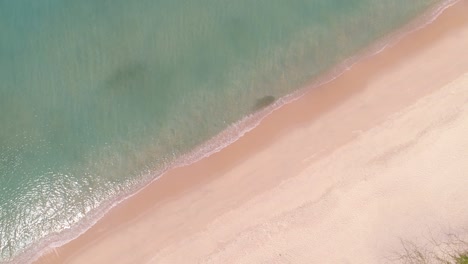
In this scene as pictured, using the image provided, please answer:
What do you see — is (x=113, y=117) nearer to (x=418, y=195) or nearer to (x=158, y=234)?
(x=158, y=234)

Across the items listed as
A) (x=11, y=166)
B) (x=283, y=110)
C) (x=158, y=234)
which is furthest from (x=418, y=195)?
(x=11, y=166)

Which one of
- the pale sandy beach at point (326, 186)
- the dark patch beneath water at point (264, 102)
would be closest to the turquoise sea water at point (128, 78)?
the dark patch beneath water at point (264, 102)

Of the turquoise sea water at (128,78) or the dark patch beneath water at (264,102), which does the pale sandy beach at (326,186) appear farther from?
the turquoise sea water at (128,78)

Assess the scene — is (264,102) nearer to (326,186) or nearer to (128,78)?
(326,186)

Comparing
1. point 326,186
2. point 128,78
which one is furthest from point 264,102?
point 128,78

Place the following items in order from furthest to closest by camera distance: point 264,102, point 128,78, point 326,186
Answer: point 128,78
point 264,102
point 326,186

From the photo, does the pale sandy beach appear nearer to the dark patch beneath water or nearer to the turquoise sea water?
the dark patch beneath water
